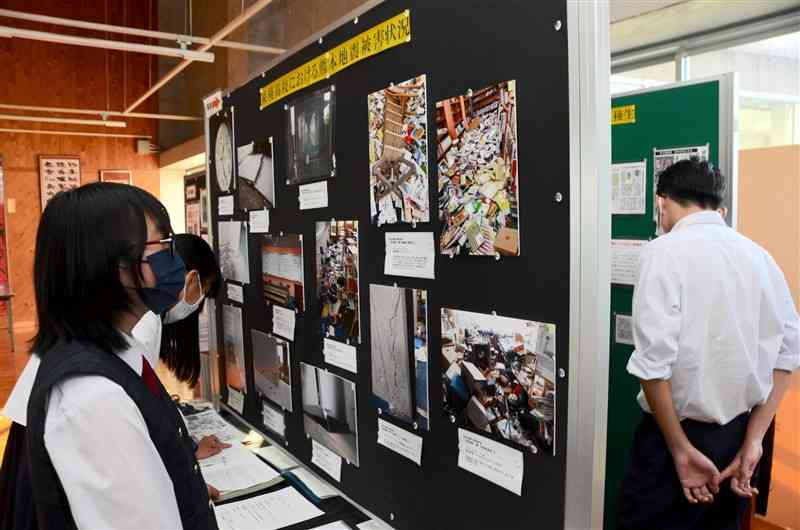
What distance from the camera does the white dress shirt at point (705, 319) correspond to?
1593 millimetres

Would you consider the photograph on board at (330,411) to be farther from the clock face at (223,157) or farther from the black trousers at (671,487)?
the black trousers at (671,487)

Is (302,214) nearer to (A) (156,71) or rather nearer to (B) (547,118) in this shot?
(B) (547,118)

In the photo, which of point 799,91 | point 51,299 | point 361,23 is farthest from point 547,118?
point 799,91

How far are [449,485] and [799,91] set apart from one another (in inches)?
159

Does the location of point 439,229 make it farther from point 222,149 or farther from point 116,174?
point 116,174

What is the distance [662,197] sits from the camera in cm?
186

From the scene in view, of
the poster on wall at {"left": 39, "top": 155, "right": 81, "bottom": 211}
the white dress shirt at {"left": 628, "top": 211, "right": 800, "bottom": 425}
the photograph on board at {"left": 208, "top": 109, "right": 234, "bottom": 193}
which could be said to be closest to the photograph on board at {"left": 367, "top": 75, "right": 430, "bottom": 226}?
the white dress shirt at {"left": 628, "top": 211, "right": 800, "bottom": 425}

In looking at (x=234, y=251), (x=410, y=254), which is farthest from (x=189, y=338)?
(x=410, y=254)

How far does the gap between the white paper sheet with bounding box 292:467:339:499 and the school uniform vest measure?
583 millimetres

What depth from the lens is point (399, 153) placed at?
1151 millimetres
